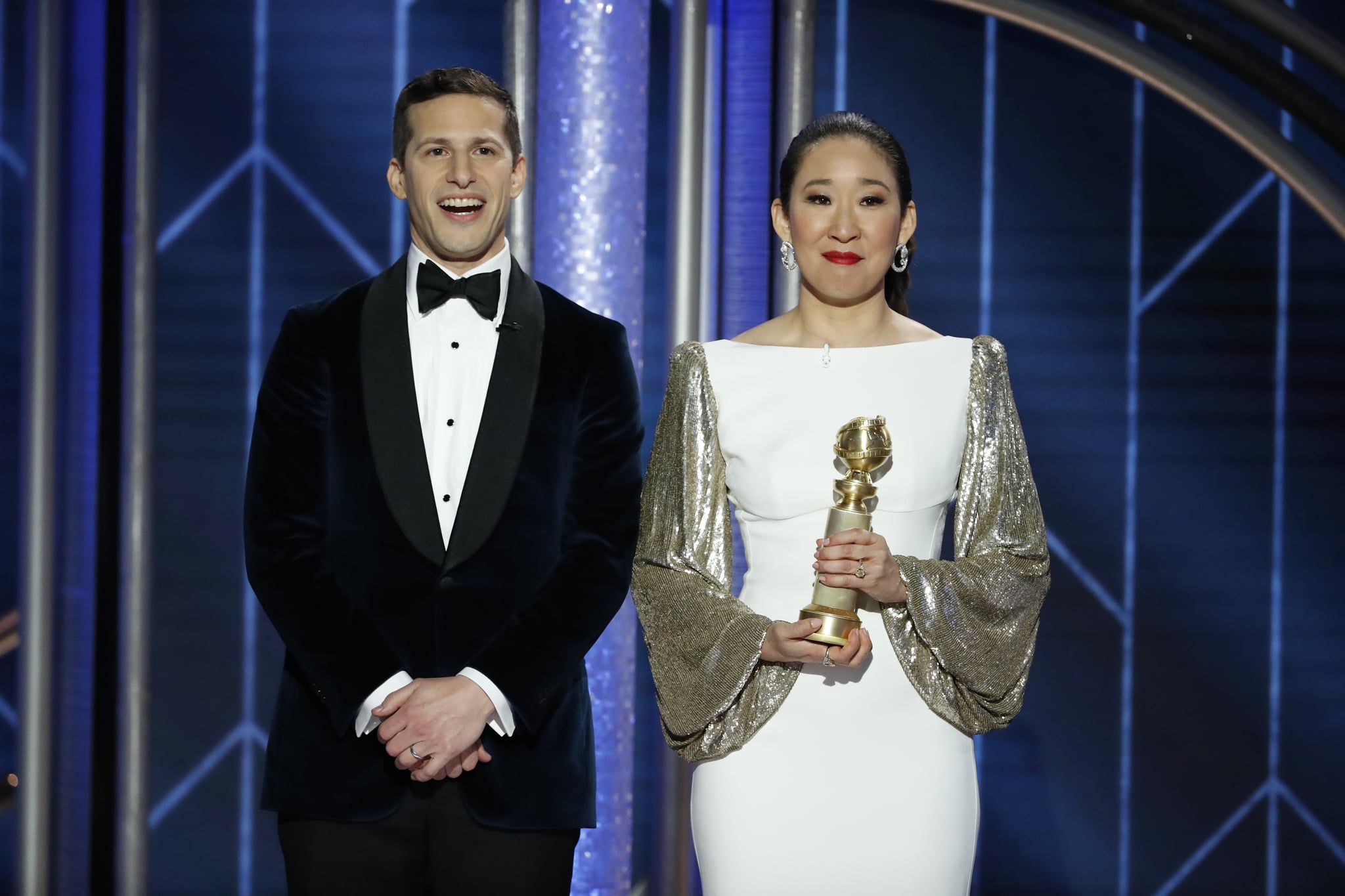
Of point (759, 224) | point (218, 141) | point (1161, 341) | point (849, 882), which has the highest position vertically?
Answer: point (218, 141)

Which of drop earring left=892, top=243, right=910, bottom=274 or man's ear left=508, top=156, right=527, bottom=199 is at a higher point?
man's ear left=508, top=156, right=527, bottom=199

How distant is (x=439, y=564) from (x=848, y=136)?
1047mm

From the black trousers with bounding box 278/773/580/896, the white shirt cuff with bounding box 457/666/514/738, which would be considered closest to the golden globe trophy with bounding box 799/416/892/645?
the white shirt cuff with bounding box 457/666/514/738

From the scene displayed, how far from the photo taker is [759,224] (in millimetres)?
3715

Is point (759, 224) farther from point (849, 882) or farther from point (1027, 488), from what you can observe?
point (849, 882)

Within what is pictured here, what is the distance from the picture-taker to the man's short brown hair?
7.97 ft

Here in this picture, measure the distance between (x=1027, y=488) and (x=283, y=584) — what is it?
4.34ft

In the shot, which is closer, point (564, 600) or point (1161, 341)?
point (564, 600)

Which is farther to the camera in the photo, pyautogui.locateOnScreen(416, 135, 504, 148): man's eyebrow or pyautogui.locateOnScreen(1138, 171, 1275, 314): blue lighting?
pyautogui.locateOnScreen(1138, 171, 1275, 314): blue lighting

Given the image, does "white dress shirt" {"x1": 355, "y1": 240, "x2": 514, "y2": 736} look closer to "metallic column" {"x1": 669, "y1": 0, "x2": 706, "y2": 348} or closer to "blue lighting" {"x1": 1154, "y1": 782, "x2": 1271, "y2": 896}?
"metallic column" {"x1": 669, "y1": 0, "x2": 706, "y2": 348}

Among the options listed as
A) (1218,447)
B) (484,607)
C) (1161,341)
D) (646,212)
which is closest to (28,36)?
(646,212)

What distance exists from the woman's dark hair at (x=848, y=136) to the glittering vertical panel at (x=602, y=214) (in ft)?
3.45

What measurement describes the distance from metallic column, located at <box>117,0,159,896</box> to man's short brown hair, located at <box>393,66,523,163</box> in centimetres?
163

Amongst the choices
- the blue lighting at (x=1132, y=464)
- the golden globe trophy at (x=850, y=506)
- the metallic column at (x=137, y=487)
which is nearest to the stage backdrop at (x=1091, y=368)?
the blue lighting at (x=1132, y=464)
